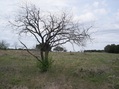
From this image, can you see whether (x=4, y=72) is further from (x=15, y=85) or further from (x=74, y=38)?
(x=74, y=38)

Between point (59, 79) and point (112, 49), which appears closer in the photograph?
point (59, 79)

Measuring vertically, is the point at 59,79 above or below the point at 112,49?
below

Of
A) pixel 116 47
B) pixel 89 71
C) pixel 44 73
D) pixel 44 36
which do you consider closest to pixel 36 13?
pixel 44 36

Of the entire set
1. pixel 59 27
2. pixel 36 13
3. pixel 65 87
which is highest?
pixel 36 13

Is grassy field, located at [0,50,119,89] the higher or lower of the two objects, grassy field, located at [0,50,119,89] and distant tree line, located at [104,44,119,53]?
the lower

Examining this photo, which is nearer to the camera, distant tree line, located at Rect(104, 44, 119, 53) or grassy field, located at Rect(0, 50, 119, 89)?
grassy field, located at Rect(0, 50, 119, 89)

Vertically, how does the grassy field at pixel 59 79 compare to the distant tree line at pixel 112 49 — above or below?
below

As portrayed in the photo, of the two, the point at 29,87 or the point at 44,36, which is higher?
the point at 44,36

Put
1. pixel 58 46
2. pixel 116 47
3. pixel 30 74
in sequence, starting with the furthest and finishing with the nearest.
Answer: pixel 116 47 < pixel 58 46 < pixel 30 74

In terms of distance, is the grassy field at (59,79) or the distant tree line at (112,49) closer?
the grassy field at (59,79)

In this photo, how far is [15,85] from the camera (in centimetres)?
1435

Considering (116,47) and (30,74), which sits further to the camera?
(116,47)

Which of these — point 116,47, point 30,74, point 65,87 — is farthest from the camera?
point 116,47

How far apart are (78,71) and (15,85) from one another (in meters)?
5.25
